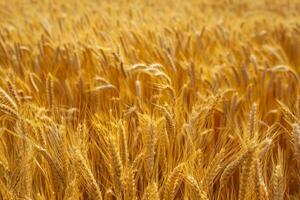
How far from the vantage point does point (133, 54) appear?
1.94 m

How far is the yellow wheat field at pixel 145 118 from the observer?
0.88m

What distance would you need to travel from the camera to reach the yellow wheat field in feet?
2.88

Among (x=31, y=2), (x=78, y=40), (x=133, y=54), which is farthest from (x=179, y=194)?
(x=31, y=2)

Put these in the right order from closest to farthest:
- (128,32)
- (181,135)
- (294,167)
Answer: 1. (181,135)
2. (294,167)
3. (128,32)

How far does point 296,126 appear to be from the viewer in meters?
0.90

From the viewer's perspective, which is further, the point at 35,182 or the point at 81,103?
the point at 81,103

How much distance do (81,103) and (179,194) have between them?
2.06 ft

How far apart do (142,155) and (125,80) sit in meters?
0.66

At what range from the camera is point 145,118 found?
993 millimetres

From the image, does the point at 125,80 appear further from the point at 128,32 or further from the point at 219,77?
the point at 128,32

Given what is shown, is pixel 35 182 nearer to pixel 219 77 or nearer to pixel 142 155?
pixel 142 155

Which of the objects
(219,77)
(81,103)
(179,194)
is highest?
(219,77)

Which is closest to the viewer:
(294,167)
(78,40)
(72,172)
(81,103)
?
(72,172)

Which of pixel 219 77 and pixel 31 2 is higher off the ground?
pixel 31 2
